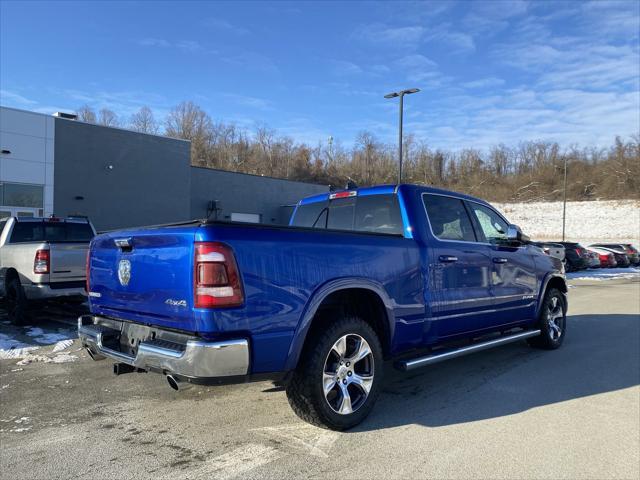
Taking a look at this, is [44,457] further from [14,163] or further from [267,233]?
[14,163]

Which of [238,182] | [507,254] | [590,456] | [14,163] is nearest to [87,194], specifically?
[14,163]

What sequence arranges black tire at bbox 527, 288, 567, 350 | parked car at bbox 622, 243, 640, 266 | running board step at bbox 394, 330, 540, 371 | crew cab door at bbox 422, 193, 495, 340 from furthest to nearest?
parked car at bbox 622, 243, 640, 266, black tire at bbox 527, 288, 567, 350, crew cab door at bbox 422, 193, 495, 340, running board step at bbox 394, 330, 540, 371

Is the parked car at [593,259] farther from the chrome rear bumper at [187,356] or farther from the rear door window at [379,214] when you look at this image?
the chrome rear bumper at [187,356]

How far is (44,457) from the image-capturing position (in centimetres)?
346

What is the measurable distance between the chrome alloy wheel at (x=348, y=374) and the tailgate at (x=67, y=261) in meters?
5.54

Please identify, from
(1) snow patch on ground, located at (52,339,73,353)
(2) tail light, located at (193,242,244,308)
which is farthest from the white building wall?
(2) tail light, located at (193,242,244,308)

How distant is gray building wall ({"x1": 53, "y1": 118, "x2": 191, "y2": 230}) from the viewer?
827 inches

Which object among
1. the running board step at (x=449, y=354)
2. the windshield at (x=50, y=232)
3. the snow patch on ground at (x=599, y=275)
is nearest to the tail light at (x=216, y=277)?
the running board step at (x=449, y=354)

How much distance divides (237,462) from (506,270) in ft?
12.4

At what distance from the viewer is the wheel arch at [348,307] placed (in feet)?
11.6

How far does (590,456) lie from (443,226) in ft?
7.62

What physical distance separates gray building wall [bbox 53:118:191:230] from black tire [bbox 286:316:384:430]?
20.1m

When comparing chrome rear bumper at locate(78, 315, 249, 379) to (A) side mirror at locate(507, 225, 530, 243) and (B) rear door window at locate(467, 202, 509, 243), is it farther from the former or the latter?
(A) side mirror at locate(507, 225, 530, 243)

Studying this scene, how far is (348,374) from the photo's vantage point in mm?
3938
